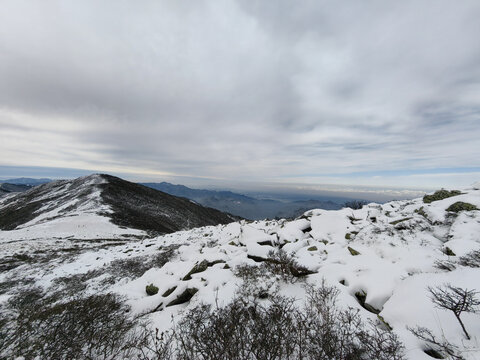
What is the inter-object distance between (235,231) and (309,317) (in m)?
13.6

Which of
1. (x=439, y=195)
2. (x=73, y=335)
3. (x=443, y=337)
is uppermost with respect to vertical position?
(x=439, y=195)

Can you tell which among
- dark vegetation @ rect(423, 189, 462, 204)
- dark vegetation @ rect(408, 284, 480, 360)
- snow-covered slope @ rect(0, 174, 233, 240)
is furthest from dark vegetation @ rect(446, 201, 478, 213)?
snow-covered slope @ rect(0, 174, 233, 240)

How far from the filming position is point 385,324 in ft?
15.0

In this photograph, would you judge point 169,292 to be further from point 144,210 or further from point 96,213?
→ point 144,210

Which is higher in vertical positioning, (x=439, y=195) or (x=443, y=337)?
(x=439, y=195)

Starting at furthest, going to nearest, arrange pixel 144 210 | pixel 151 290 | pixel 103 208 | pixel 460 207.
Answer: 1. pixel 144 210
2. pixel 103 208
3. pixel 460 207
4. pixel 151 290

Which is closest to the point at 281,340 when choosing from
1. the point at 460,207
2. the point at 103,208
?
the point at 460,207

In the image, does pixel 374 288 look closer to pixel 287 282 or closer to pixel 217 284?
pixel 287 282

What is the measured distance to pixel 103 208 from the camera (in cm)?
5272

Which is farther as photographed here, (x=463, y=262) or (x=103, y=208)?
(x=103, y=208)

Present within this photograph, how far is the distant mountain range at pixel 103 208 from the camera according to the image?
4952cm

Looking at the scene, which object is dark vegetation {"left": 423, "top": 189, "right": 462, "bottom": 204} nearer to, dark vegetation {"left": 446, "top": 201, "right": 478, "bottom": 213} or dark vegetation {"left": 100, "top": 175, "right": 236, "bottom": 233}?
dark vegetation {"left": 446, "top": 201, "right": 478, "bottom": 213}

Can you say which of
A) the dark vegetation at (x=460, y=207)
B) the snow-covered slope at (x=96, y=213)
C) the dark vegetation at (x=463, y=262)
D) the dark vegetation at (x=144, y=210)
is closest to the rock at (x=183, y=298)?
the dark vegetation at (x=463, y=262)

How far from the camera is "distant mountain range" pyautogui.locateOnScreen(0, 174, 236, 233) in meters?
49.5
